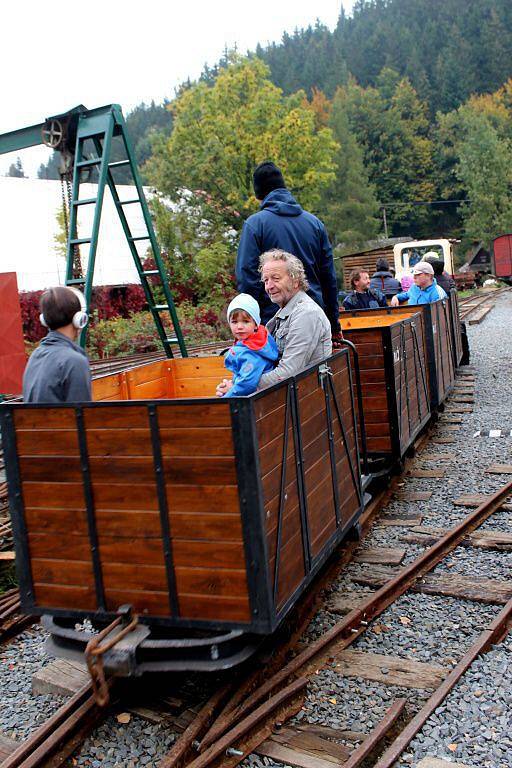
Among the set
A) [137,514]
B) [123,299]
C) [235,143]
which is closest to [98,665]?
[137,514]

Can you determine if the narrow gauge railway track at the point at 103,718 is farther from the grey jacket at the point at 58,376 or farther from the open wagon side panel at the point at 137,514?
the grey jacket at the point at 58,376

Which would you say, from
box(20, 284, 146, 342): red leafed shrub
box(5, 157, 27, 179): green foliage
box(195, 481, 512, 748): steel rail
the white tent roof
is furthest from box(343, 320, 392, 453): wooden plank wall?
box(5, 157, 27, 179): green foliage

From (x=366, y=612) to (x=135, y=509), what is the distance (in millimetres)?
1892

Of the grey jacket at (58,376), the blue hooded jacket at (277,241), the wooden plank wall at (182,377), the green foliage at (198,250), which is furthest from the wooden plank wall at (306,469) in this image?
the green foliage at (198,250)

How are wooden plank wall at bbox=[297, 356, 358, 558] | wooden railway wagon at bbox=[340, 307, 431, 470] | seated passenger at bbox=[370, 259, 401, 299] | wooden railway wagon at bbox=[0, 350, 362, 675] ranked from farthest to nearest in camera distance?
seated passenger at bbox=[370, 259, 401, 299] < wooden railway wagon at bbox=[340, 307, 431, 470] < wooden plank wall at bbox=[297, 356, 358, 558] < wooden railway wagon at bbox=[0, 350, 362, 675]

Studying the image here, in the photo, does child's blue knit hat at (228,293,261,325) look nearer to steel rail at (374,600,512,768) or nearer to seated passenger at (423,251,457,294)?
steel rail at (374,600,512,768)

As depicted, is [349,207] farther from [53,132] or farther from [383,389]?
[383,389]

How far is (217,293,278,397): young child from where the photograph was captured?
398 centimetres

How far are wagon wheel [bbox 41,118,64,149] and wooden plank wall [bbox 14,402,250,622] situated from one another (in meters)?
6.81

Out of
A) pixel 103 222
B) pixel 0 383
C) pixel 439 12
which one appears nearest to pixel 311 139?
pixel 103 222

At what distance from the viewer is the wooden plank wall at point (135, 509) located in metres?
3.37

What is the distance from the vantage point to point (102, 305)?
1075 inches

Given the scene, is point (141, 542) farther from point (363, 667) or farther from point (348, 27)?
point (348, 27)

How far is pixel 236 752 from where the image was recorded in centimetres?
322
